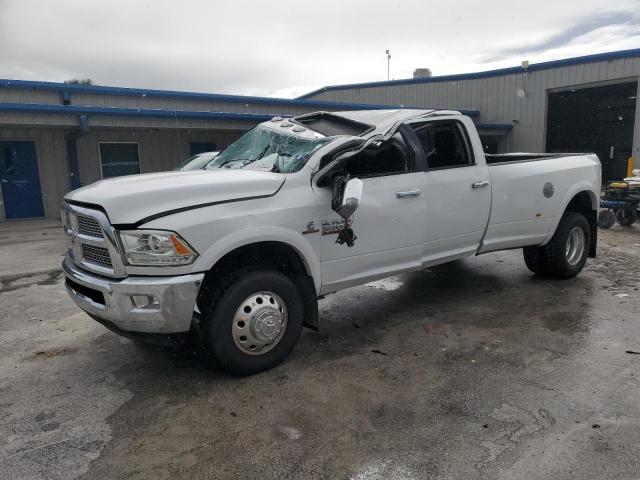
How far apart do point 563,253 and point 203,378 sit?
4.59 m

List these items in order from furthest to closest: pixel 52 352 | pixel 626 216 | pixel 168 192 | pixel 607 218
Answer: pixel 626 216 → pixel 607 218 → pixel 52 352 → pixel 168 192

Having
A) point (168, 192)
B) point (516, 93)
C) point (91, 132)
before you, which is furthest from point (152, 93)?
point (516, 93)

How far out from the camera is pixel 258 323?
3574mm

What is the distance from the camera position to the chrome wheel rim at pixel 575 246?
6.20m

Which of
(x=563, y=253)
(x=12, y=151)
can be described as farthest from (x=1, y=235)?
(x=563, y=253)

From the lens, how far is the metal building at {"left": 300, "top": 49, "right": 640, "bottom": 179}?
16.2 metres

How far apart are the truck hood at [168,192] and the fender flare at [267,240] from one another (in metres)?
0.26

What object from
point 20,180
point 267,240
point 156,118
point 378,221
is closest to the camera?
point 267,240

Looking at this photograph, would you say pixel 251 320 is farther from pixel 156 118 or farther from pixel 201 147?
pixel 201 147

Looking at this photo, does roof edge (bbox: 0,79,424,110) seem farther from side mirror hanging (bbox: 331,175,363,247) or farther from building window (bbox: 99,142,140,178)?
side mirror hanging (bbox: 331,175,363,247)

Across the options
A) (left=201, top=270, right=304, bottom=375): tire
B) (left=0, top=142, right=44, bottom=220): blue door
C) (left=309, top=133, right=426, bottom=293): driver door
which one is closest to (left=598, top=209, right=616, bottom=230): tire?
(left=309, top=133, right=426, bottom=293): driver door

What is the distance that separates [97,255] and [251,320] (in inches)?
46.0

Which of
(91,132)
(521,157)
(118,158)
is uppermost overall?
(91,132)

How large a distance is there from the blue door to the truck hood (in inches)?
507
